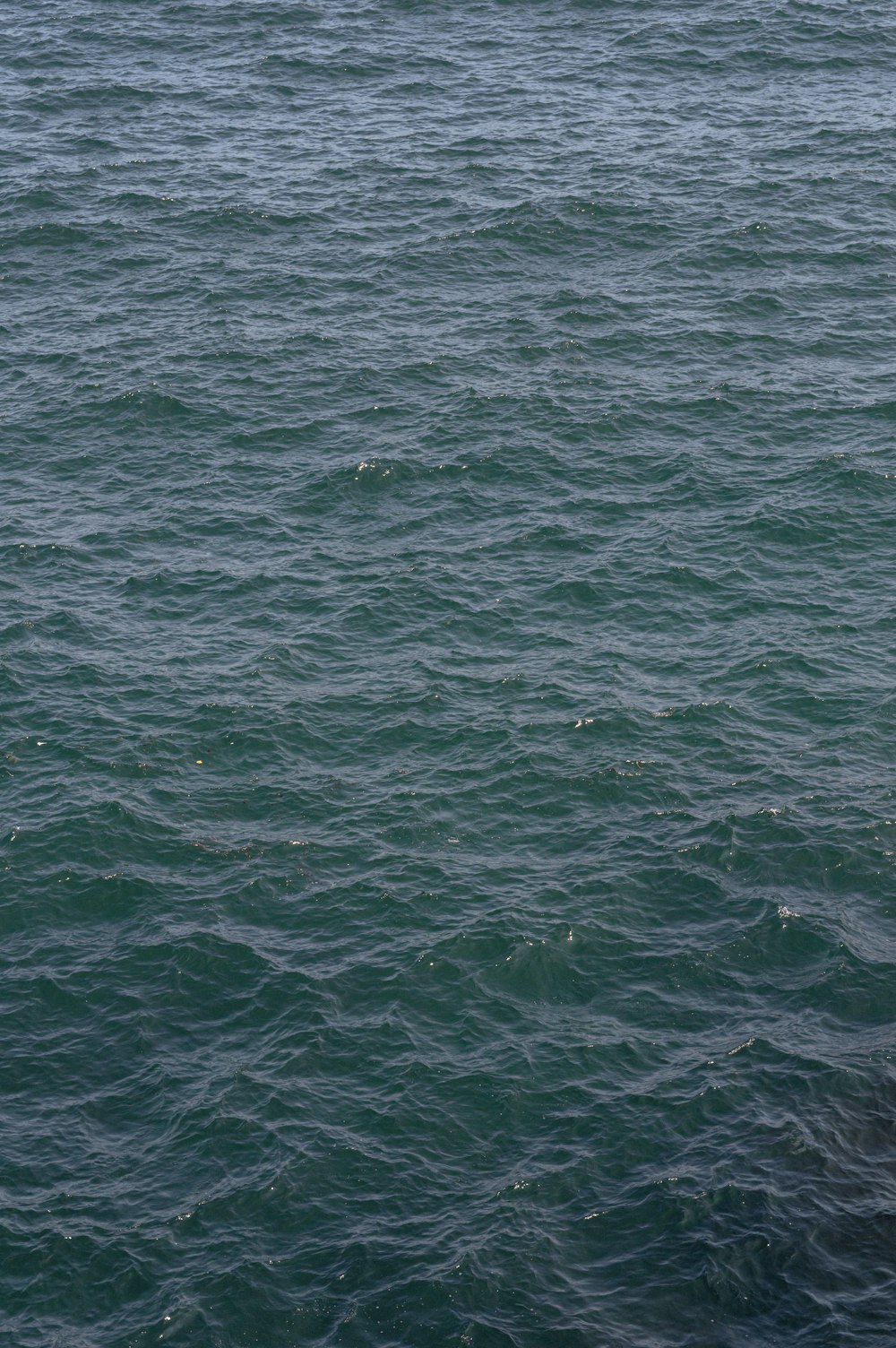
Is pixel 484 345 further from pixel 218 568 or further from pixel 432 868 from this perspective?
pixel 432 868

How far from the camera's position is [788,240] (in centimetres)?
12112

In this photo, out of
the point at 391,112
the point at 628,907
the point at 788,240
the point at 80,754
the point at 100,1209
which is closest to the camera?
the point at 100,1209

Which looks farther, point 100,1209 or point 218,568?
point 218,568

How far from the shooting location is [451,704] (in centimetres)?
8438

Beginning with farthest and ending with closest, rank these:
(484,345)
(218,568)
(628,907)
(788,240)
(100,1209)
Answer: (788,240), (484,345), (218,568), (628,907), (100,1209)

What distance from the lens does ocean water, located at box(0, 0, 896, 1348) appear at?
60.2 metres

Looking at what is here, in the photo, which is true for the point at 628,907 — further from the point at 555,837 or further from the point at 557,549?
the point at 557,549

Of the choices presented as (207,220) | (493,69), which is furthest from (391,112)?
(207,220)

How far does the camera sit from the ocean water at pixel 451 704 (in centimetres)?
6019

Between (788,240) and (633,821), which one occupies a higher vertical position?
(788,240)

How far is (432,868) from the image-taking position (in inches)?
2975

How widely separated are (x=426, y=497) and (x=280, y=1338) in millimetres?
54842

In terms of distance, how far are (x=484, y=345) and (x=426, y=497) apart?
17.7m

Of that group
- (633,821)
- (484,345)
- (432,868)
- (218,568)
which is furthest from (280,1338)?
(484,345)
